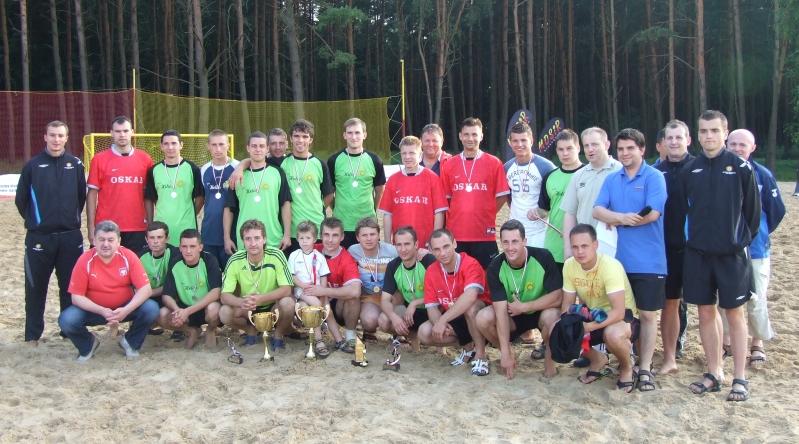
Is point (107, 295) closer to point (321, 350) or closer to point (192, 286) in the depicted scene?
point (192, 286)

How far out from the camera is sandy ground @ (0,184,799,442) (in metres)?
3.76

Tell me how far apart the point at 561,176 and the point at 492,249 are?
832mm

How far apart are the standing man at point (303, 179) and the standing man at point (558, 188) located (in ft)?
5.91

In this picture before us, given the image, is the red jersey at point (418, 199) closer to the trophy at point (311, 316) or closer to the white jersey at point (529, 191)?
the white jersey at point (529, 191)

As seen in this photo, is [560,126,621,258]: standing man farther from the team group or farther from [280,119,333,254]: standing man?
[280,119,333,254]: standing man

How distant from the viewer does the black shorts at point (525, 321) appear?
4.94 metres

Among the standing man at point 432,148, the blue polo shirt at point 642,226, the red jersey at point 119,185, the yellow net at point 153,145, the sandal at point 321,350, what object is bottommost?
the sandal at point 321,350

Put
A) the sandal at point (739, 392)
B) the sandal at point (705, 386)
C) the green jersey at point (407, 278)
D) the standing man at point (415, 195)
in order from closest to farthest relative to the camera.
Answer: the sandal at point (739, 392)
the sandal at point (705, 386)
the green jersey at point (407, 278)
the standing man at point (415, 195)

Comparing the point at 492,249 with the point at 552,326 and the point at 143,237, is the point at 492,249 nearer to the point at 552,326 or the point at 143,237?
the point at 552,326

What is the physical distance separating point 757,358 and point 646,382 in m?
1.08

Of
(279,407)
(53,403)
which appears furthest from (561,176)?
(53,403)

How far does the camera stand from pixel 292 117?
17.9 metres

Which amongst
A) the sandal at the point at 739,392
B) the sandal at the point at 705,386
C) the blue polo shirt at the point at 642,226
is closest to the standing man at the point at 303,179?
the blue polo shirt at the point at 642,226

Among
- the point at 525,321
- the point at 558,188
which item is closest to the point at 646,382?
the point at 525,321
